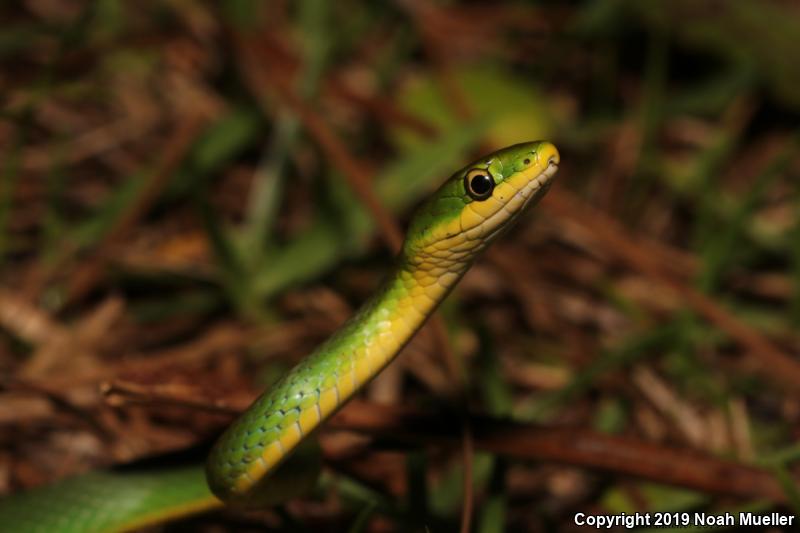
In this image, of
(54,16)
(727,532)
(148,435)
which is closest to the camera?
(727,532)

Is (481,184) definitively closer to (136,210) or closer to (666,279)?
(666,279)

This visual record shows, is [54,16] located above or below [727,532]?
above

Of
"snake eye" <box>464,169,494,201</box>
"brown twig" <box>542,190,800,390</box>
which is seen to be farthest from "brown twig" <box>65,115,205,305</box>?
"snake eye" <box>464,169,494,201</box>

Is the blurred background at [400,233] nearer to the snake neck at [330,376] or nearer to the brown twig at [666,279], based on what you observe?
the brown twig at [666,279]

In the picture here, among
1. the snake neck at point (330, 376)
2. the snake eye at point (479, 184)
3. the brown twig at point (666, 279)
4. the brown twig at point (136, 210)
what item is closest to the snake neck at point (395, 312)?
the snake neck at point (330, 376)

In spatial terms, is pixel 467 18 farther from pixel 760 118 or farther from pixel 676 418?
pixel 676 418

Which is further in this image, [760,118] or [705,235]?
[760,118]

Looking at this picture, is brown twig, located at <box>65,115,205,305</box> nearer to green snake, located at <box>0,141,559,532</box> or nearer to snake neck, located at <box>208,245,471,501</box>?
green snake, located at <box>0,141,559,532</box>

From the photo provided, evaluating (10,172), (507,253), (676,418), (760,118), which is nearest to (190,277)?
(10,172)
